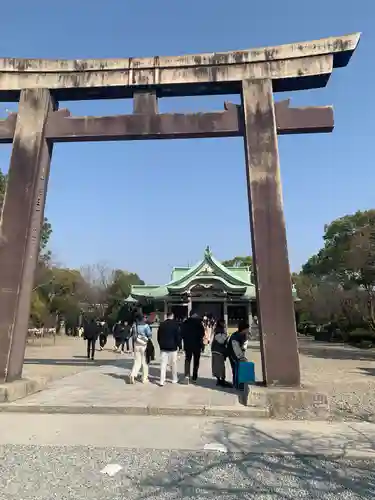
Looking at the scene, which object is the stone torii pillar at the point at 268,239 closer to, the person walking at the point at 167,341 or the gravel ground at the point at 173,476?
the person walking at the point at 167,341

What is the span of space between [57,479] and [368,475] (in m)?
3.01

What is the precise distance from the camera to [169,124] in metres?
8.19

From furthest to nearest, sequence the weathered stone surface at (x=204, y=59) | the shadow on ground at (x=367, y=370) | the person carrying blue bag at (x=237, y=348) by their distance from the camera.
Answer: the shadow on ground at (x=367, y=370), the person carrying blue bag at (x=237, y=348), the weathered stone surface at (x=204, y=59)

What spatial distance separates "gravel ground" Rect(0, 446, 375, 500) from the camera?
3.71 meters

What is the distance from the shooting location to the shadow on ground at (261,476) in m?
3.71

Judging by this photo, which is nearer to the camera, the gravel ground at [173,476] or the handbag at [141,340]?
the gravel ground at [173,476]

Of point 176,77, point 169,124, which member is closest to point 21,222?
point 169,124

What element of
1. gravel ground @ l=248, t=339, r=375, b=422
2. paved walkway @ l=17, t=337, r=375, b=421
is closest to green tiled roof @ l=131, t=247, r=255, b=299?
gravel ground @ l=248, t=339, r=375, b=422

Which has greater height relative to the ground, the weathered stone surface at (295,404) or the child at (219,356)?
the child at (219,356)

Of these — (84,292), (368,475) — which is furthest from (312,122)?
(84,292)

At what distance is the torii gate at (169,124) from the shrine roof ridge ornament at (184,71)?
2cm

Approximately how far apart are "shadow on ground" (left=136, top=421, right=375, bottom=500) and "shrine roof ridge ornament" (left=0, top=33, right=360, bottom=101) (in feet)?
21.0

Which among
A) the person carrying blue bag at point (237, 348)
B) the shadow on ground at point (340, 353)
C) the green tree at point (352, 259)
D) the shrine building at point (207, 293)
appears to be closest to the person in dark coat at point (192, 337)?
the person carrying blue bag at point (237, 348)

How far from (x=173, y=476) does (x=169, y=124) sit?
6.18 meters
